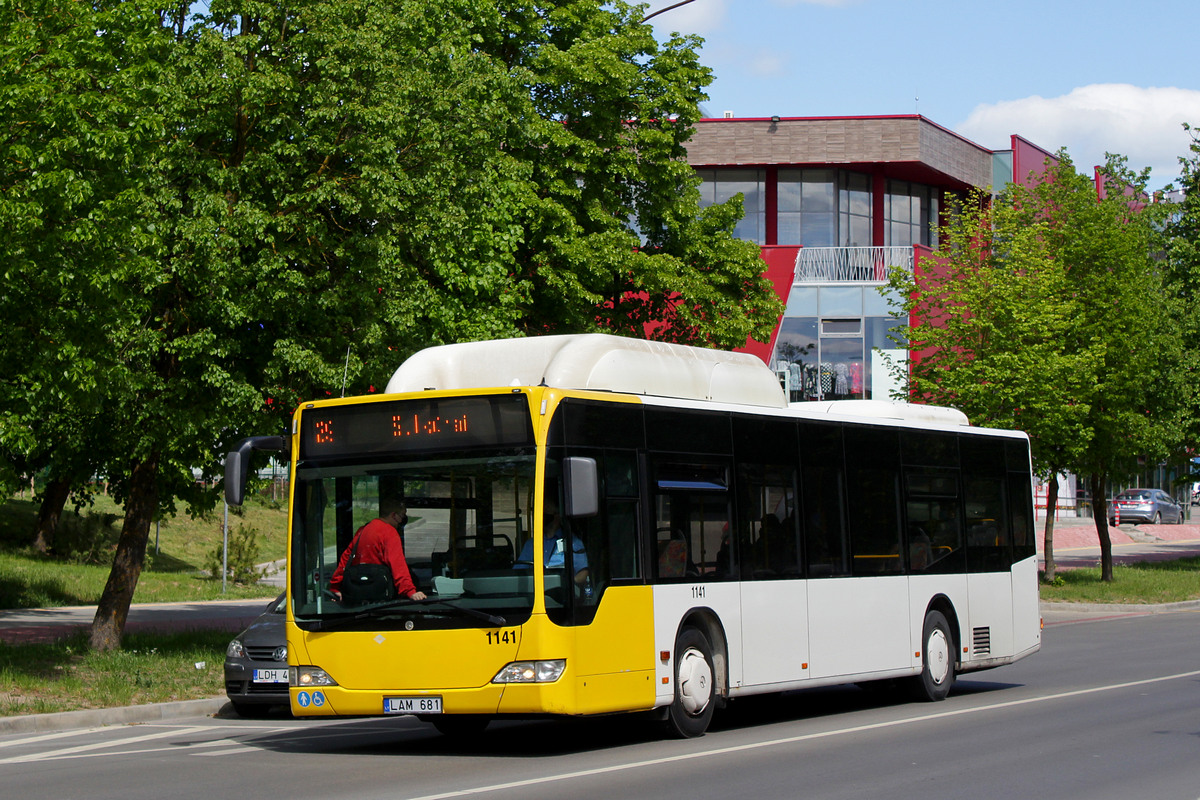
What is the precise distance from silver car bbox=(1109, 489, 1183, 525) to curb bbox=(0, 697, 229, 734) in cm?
6176

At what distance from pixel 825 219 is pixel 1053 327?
18.4m

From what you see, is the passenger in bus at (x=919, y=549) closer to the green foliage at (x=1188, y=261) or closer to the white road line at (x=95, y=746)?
the white road line at (x=95, y=746)

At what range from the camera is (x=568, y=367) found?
1202cm

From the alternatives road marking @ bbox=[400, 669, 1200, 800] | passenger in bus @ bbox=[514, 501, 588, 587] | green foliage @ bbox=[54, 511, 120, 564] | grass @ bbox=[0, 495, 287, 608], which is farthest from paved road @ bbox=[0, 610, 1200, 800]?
green foliage @ bbox=[54, 511, 120, 564]

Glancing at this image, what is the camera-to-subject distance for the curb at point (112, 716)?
14.3 metres

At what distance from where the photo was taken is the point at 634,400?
12031mm

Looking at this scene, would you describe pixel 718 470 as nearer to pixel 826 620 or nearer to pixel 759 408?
pixel 759 408

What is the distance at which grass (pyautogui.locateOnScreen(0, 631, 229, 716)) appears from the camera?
15375 millimetres

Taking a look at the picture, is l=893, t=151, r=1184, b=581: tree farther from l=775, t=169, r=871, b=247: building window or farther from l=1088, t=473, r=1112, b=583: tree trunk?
l=775, t=169, r=871, b=247: building window

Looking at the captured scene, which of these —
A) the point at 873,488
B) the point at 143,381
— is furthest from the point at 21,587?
the point at 873,488

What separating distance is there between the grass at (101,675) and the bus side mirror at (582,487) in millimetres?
7421

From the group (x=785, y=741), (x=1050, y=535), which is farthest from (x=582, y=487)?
(x=1050, y=535)

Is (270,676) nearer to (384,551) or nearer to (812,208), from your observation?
(384,551)

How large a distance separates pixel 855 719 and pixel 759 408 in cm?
334
